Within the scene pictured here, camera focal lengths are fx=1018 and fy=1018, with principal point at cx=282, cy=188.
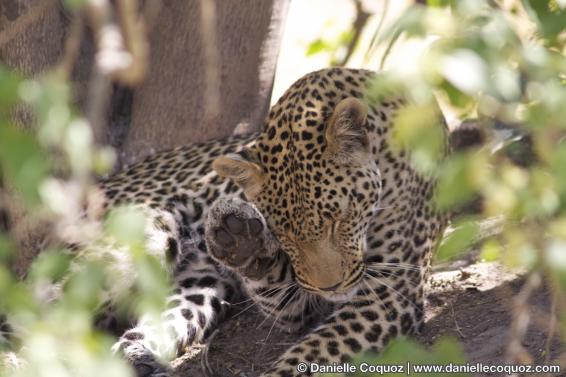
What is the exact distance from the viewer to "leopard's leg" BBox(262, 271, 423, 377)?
585 cm

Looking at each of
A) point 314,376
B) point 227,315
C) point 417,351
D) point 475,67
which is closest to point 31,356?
point 417,351

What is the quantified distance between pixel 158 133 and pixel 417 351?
568 centimetres

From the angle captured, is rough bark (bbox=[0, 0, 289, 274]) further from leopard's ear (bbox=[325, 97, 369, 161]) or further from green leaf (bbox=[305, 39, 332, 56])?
leopard's ear (bbox=[325, 97, 369, 161])

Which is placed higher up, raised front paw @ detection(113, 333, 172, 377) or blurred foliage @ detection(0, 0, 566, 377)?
blurred foliage @ detection(0, 0, 566, 377)

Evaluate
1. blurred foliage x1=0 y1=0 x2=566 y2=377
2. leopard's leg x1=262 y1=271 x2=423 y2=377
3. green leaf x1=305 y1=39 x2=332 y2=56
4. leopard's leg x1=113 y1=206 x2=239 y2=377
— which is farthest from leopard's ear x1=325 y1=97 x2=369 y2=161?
blurred foliage x1=0 y1=0 x2=566 y2=377

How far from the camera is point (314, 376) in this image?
18.7 ft

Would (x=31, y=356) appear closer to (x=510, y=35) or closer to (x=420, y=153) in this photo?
(x=420, y=153)

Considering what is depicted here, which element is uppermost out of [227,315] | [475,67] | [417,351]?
[475,67]

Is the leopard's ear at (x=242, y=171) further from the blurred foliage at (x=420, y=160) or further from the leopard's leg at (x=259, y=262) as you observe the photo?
the blurred foliage at (x=420, y=160)

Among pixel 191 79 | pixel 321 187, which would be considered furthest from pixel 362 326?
pixel 191 79

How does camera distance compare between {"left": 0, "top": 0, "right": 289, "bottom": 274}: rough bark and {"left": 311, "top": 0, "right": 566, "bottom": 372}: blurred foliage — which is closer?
{"left": 311, "top": 0, "right": 566, "bottom": 372}: blurred foliage

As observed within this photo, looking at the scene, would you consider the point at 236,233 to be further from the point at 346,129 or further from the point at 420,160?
the point at 420,160

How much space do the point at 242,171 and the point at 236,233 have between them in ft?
1.27

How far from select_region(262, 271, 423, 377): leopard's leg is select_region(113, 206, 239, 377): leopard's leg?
0.96 metres
